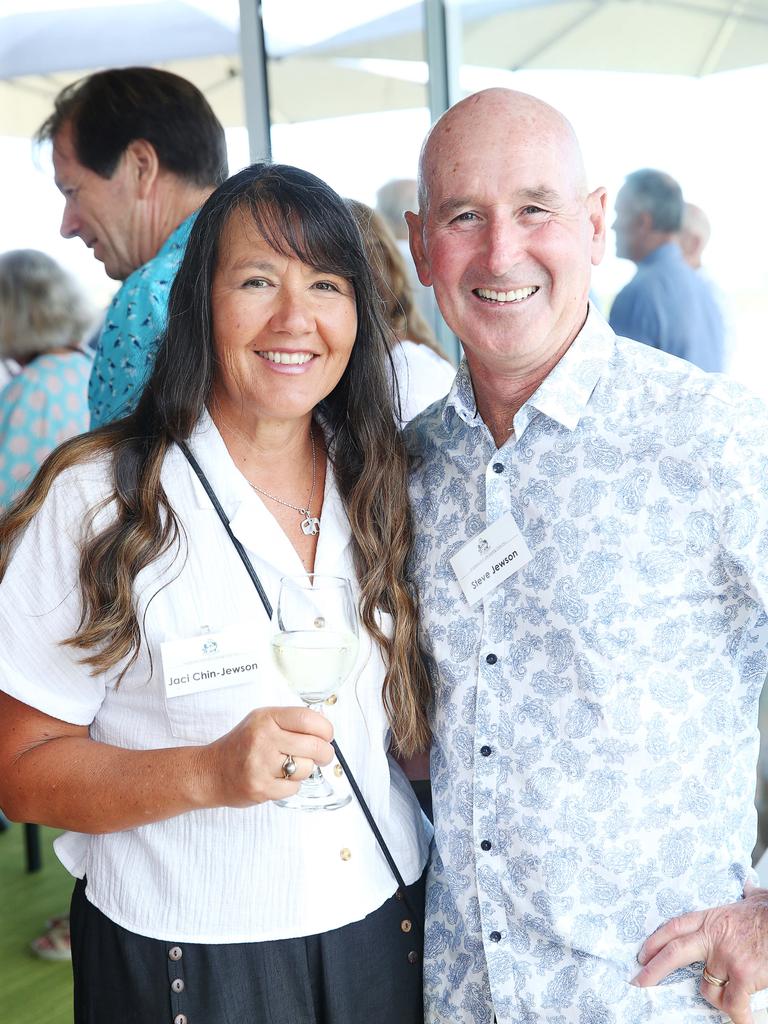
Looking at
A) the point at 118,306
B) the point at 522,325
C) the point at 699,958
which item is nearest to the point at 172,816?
the point at 699,958

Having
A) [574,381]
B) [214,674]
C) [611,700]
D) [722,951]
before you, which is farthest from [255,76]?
[722,951]

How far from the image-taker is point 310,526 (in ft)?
5.73

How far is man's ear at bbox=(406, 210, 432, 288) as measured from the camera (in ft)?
5.77

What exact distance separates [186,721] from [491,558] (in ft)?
1.65

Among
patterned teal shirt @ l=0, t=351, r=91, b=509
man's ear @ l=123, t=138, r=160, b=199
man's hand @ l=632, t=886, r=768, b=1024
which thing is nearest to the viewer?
man's hand @ l=632, t=886, r=768, b=1024

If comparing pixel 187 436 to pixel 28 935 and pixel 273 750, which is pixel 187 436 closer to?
pixel 273 750

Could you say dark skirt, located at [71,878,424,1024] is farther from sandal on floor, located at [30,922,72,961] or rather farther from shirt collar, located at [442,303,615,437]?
sandal on floor, located at [30,922,72,961]

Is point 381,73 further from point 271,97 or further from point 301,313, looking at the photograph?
point 301,313

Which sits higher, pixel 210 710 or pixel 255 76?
pixel 255 76

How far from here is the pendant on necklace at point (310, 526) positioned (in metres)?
1.74

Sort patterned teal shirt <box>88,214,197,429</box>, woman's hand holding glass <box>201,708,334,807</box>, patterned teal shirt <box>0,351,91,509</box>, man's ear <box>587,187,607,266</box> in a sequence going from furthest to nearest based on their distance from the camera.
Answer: patterned teal shirt <box>0,351,91,509</box>
patterned teal shirt <box>88,214,197,429</box>
man's ear <box>587,187,607,266</box>
woman's hand holding glass <box>201,708,334,807</box>

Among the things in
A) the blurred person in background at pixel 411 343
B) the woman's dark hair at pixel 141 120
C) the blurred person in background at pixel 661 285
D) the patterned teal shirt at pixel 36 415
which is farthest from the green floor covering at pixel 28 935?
the blurred person in background at pixel 661 285

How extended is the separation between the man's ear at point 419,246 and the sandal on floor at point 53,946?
2789 mm

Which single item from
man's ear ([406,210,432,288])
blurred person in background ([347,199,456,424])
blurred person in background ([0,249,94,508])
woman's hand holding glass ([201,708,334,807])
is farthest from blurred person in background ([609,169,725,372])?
woman's hand holding glass ([201,708,334,807])
